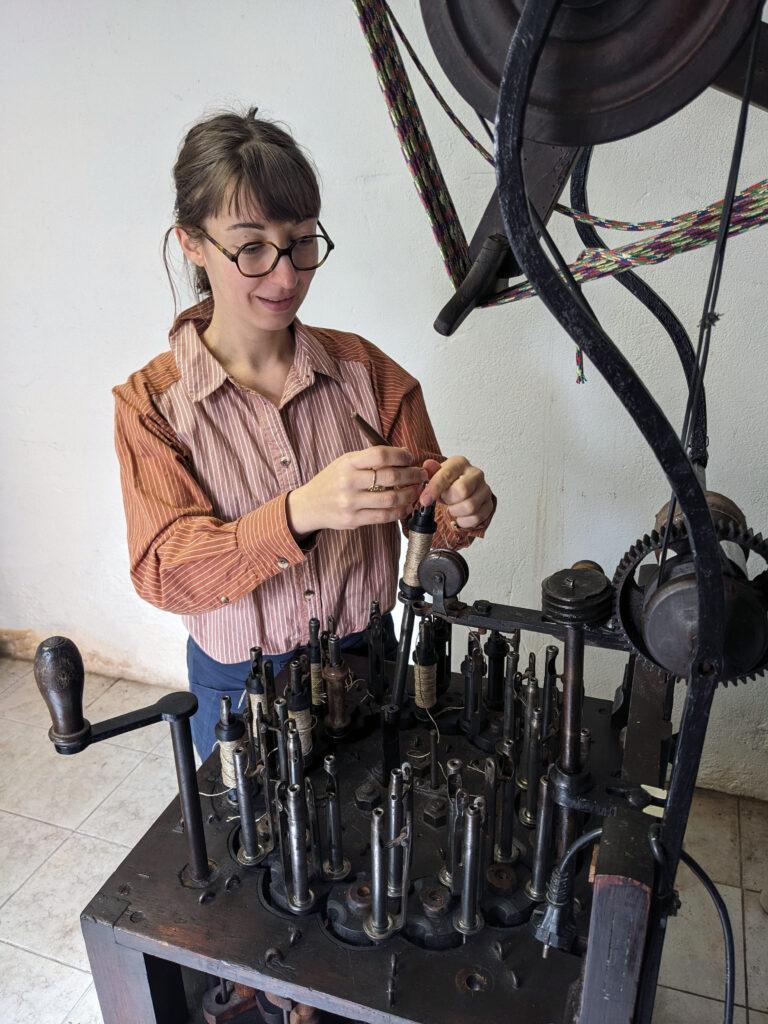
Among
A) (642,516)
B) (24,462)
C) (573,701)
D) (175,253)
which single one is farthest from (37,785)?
(573,701)

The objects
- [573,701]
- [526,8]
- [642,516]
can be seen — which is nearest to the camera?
[526,8]

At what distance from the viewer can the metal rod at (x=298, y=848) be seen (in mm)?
816

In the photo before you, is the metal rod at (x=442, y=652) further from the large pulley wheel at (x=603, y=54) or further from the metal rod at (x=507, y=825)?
the large pulley wheel at (x=603, y=54)

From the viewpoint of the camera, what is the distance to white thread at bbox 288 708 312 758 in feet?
3.32

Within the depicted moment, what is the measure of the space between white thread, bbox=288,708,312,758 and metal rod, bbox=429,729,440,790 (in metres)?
0.17

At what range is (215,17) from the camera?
1816 millimetres

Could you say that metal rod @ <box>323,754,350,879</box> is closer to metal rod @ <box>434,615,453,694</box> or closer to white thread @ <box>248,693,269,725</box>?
white thread @ <box>248,693,269,725</box>

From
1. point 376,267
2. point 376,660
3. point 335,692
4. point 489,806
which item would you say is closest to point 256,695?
point 335,692

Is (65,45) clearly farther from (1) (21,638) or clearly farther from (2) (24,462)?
(1) (21,638)

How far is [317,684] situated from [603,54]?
875mm

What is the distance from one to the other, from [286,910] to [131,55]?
6.52 ft

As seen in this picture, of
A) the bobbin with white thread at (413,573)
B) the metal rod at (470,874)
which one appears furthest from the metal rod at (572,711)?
the bobbin with white thread at (413,573)

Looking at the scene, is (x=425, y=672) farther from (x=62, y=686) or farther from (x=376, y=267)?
(x=376, y=267)

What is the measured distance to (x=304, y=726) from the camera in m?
1.02
